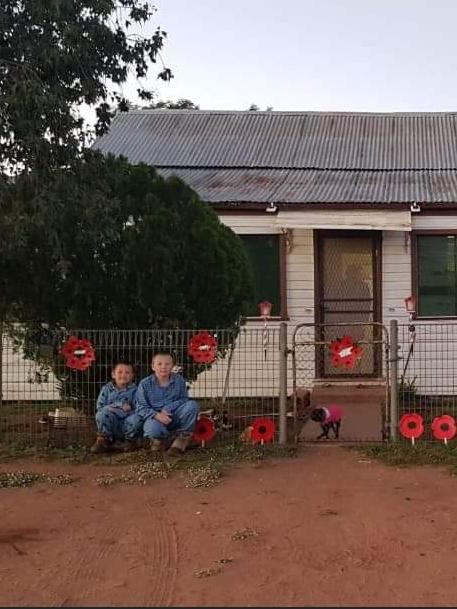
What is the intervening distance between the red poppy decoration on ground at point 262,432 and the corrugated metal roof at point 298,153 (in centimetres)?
410

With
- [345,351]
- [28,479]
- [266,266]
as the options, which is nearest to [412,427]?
[345,351]

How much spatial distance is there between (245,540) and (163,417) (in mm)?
2508

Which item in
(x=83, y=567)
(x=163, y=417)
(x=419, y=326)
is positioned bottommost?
(x=83, y=567)

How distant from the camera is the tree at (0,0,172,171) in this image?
245 inches

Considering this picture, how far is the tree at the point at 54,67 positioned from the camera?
245 inches

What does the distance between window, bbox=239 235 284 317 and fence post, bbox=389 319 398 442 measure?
12.7 feet

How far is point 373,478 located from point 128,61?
427cm

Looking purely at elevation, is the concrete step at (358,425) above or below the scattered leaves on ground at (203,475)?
above

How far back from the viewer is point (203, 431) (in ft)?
25.5

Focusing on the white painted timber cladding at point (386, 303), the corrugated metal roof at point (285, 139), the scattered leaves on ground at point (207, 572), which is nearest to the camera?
the scattered leaves on ground at point (207, 572)

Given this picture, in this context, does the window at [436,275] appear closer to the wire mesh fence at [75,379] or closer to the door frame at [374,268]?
the door frame at [374,268]

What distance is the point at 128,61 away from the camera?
7.05 metres

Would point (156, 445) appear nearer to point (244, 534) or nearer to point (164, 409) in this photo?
point (164, 409)

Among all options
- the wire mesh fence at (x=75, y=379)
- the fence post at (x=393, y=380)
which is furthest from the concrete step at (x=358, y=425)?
the wire mesh fence at (x=75, y=379)
